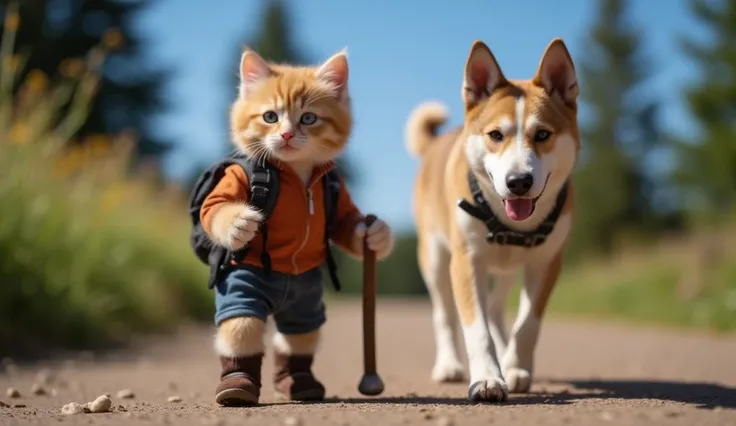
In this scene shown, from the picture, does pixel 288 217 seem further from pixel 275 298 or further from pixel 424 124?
pixel 424 124

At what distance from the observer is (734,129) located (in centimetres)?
1850

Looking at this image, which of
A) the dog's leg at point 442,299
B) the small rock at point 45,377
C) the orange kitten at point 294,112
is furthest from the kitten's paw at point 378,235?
the small rock at point 45,377

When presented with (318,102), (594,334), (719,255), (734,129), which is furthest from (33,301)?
(734,129)

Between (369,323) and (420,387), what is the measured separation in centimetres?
69

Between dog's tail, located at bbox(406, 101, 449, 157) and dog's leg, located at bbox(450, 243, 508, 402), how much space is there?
1892 millimetres

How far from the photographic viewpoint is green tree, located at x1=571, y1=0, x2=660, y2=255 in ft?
99.6

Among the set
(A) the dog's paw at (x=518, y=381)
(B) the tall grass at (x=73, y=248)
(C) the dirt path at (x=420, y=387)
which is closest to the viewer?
(C) the dirt path at (x=420, y=387)

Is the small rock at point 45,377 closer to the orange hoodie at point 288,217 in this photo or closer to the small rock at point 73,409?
the small rock at point 73,409

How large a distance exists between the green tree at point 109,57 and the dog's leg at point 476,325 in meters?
15.9

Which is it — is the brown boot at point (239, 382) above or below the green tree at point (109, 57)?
below

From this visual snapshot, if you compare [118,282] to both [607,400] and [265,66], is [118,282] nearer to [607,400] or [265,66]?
[265,66]

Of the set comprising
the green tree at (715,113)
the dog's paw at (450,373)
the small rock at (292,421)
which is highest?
the green tree at (715,113)

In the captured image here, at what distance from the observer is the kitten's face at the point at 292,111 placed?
3.55m

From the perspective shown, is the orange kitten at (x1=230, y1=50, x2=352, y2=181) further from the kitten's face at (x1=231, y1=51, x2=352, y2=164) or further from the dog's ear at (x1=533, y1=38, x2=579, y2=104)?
the dog's ear at (x1=533, y1=38, x2=579, y2=104)
